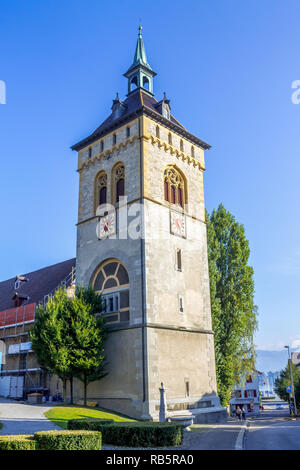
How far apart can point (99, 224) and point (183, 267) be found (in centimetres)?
715

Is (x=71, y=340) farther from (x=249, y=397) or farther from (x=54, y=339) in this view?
(x=249, y=397)

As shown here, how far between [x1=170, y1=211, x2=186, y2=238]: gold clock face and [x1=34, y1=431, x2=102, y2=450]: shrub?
1850 centimetres

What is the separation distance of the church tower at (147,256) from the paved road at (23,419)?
468cm

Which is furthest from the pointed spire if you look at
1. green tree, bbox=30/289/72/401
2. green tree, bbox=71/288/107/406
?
green tree, bbox=30/289/72/401

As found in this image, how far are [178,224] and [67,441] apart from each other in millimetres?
20161

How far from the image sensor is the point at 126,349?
85.7 ft

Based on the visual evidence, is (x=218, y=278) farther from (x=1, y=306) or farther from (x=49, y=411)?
(x=1, y=306)

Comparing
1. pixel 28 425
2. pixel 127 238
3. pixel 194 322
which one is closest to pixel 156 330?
pixel 194 322

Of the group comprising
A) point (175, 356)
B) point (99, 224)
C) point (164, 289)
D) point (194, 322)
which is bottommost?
point (175, 356)

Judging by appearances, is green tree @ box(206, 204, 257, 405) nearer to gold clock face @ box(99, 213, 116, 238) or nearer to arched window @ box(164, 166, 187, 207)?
arched window @ box(164, 166, 187, 207)

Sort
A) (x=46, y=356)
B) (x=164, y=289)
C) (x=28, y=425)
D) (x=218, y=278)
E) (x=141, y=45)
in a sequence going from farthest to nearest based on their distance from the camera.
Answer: (x=141, y=45) < (x=218, y=278) < (x=164, y=289) < (x=46, y=356) < (x=28, y=425)

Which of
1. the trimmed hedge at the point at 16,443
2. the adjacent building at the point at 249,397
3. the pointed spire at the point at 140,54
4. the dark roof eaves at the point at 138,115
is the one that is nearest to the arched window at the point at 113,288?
the dark roof eaves at the point at 138,115

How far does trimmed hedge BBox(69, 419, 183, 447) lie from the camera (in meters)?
15.5

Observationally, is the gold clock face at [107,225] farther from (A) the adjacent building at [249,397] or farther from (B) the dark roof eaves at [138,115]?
(A) the adjacent building at [249,397]
